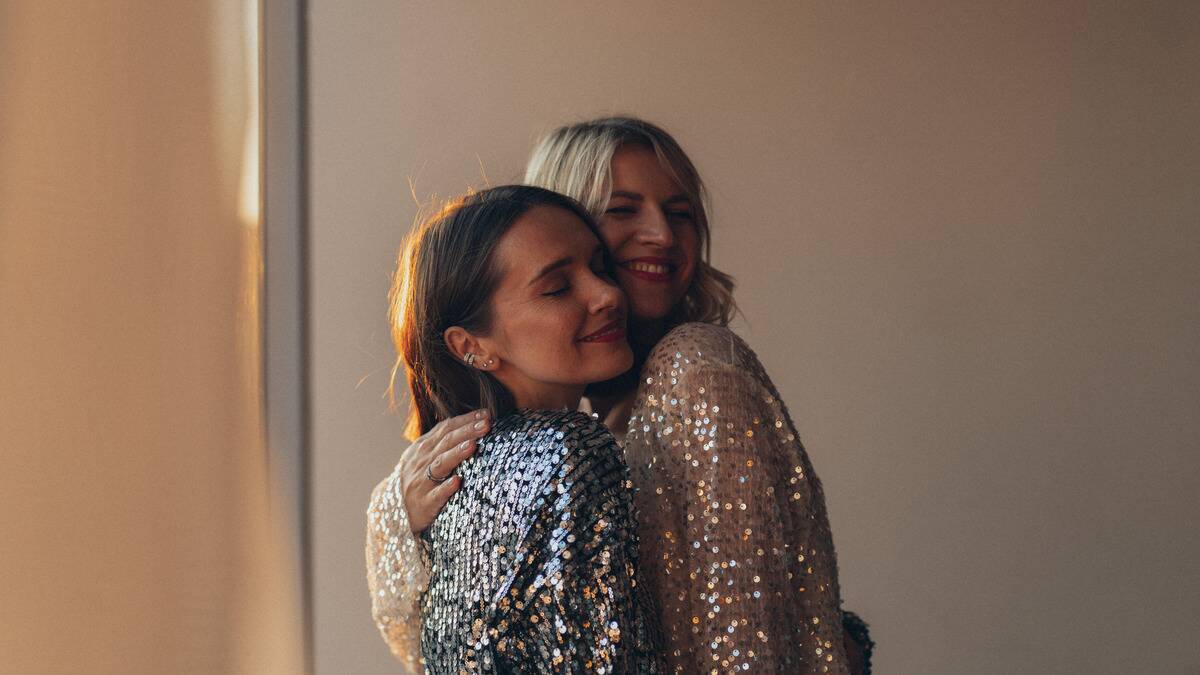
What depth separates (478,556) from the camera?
2.97 feet

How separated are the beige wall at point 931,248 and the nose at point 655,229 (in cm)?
118

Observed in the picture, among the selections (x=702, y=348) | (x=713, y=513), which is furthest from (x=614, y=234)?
(x=713, y=513)

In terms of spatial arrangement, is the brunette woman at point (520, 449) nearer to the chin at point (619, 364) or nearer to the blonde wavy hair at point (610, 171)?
the chin at point (619, 364)

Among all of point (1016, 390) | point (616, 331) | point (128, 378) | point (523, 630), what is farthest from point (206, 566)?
point (1016, 390)

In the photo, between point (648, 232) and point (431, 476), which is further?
point (648, 232)

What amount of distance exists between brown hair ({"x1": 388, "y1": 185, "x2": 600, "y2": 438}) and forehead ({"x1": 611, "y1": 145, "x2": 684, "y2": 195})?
5.5 inches

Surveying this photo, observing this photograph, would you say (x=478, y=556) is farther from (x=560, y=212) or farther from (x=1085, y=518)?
(x=1085, y=518)

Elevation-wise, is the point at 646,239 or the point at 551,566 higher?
the point at 646,239

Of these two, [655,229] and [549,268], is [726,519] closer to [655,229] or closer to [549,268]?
[549,268]

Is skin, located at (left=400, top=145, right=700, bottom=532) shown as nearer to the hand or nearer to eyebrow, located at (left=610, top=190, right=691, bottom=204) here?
eyebrow, located at (left=610, top=190, right=691, bottom=204)

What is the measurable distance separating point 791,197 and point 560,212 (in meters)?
1.45

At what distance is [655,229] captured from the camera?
1250 millimetres

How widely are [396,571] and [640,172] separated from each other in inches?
19.7

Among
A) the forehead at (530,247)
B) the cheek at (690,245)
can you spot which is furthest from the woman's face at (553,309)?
the cheek at (690,245)
